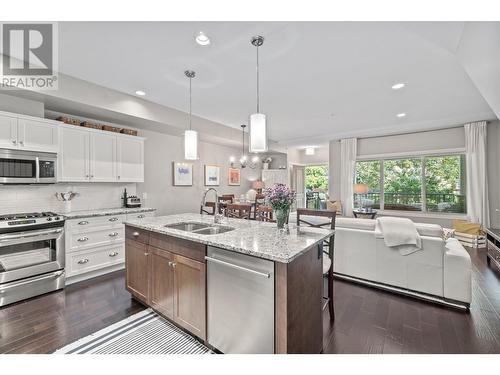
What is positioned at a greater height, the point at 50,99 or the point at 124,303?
the point at 50,99

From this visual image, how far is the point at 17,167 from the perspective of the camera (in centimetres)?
275

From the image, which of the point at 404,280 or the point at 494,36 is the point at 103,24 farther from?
the point at 404,280

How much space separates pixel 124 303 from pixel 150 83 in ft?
9.31

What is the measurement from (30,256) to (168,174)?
2.70 m

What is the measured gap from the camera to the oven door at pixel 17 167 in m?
2.66

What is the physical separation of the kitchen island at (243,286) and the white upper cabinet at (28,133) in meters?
A: 2.07

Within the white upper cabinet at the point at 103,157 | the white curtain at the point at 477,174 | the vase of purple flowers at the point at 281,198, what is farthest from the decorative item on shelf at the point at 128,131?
the white curtain at the point at 477,174

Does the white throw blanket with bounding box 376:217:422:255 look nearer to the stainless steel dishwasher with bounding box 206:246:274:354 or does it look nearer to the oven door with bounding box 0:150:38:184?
the stainless steel dishwasher with bounding box 206:246:274:354

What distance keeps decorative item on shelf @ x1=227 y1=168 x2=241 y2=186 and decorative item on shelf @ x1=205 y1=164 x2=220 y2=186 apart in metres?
0.51

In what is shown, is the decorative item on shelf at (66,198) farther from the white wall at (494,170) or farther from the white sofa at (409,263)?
the white wall at (494,170)

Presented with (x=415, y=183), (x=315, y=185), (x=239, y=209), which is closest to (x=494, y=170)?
(x=415, y=183)
